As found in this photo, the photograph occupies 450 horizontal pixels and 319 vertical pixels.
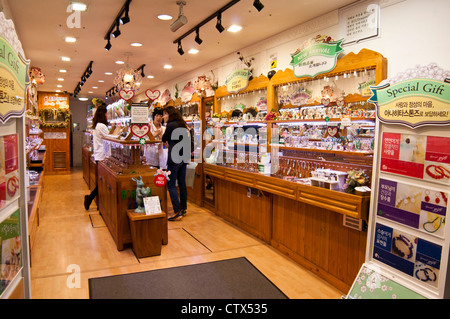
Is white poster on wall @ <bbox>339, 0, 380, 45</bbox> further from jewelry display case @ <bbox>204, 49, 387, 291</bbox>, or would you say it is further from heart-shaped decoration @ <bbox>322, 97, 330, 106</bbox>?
heart-shaped decoration @ <bbox>322, 97, 330, 106</bbox>

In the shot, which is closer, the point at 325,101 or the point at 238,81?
the point at 325,101

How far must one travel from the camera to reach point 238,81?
5570 mm

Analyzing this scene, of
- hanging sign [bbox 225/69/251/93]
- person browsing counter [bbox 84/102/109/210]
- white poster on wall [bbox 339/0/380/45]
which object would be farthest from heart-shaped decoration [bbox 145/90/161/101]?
white poster on wall [bbox 339/0/380/45]

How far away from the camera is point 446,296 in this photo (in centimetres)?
228

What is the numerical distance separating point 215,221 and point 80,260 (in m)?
2.31

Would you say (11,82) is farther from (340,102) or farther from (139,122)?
(340,102)

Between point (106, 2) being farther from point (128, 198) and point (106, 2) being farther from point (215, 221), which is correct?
point (215, 221)

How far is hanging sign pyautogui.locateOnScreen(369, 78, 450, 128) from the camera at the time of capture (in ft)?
7.48

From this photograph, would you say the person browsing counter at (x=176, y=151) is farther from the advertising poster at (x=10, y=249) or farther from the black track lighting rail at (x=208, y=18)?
the advertising poster at (x=10, y=249)

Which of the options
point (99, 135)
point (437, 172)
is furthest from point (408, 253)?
point (99, 135)

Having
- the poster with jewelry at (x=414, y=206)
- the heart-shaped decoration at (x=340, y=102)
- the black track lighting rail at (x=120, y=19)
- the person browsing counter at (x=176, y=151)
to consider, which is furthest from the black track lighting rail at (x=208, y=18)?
the poster with jewelry at (x=414, y=206)

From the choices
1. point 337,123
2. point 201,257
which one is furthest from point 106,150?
point 337,123

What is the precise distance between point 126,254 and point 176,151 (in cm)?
195

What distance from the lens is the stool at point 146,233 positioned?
3.96 metres
